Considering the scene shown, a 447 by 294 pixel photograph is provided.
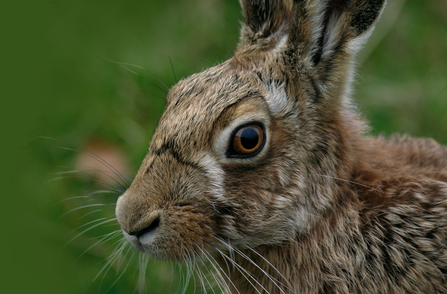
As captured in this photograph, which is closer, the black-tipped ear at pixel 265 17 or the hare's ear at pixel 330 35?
the hare's ear at pixel 330 35

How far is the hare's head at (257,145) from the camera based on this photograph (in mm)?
2291

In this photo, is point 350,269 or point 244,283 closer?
point 350,269

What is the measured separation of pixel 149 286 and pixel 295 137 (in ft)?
5.31

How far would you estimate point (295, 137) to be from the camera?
96.0 inches

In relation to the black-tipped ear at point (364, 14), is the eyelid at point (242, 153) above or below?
below

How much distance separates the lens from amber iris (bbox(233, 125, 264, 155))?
231 centimetres

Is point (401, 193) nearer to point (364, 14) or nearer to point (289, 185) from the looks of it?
point (289, 185)

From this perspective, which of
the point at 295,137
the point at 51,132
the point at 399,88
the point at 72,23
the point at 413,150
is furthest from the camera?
the point at 72,23

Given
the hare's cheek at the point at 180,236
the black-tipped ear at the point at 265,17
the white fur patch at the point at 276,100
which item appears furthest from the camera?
the black-tipped ear at the point at 265,17

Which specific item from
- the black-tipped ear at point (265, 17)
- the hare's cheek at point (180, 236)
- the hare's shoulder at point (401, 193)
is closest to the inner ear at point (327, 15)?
the black-tipped ear at point (265, 17)

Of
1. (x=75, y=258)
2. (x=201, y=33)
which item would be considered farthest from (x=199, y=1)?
(x=75, y=258)

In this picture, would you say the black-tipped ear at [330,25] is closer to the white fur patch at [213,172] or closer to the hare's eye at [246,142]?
the hare's eye at [246,142]

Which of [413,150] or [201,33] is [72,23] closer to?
[201,33]

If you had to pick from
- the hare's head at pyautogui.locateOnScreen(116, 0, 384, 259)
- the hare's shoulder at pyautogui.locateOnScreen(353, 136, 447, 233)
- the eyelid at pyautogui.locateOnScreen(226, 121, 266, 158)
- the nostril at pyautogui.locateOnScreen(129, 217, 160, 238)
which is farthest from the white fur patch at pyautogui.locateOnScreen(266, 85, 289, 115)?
the nostril at pyautogui.locateOnScreen(129, 217, 160, 238)
